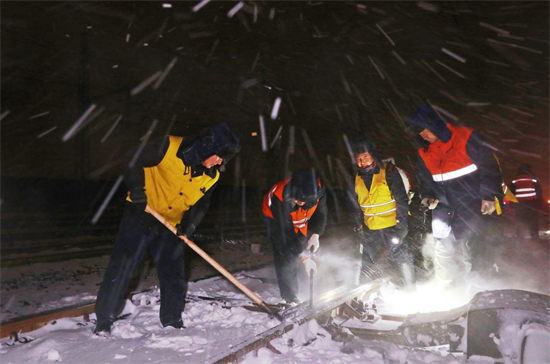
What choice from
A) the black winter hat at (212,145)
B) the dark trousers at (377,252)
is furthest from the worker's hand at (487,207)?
the black winter hat at (212,145)

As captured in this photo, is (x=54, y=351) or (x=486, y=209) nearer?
(x=54, y=351)

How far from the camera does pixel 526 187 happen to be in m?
10.6

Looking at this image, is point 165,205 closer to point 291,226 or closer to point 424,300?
point 291,226

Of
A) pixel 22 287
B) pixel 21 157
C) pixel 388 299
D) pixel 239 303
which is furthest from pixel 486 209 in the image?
pixel 21 157

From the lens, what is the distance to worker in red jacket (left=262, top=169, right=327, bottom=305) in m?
4.34

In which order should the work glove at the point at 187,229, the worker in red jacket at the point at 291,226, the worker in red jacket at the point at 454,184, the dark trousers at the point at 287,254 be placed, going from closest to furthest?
1. the work glove at the point at 187,229
2. the worker in red jacket at the point at 454,184
3. the worker in red jacket at the point at 291,226
4. the dark trousers at the point at 287,254

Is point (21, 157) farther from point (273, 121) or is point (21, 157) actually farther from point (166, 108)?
point (273, 121)

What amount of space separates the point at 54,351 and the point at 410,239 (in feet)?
16.4

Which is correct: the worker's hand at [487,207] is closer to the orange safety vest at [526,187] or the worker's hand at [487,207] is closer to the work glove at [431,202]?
the work glove at [431,202]

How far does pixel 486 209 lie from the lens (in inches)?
155

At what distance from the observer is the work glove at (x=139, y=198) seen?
341 centimetres

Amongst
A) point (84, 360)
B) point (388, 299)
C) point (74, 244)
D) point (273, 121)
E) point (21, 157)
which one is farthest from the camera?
point (21, 157)

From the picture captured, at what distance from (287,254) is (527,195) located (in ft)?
29.3

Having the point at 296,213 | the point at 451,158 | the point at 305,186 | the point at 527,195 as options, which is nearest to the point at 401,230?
the point at 451,158
